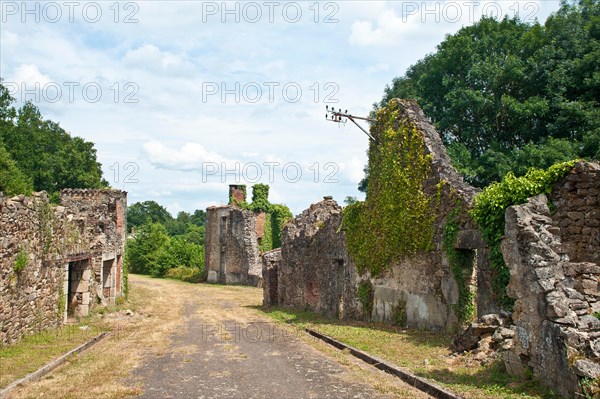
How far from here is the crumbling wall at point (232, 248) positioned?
41375mm

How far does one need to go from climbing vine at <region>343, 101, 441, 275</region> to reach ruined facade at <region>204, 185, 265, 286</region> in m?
22.7

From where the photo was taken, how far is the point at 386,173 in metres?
16.9

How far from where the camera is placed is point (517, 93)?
92.6 ft

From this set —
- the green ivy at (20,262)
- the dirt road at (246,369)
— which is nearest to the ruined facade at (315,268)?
the dirt road at (246,369)

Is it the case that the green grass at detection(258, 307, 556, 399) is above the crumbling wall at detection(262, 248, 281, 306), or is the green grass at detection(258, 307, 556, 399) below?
below

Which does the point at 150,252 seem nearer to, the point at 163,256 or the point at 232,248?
the point at 163,256

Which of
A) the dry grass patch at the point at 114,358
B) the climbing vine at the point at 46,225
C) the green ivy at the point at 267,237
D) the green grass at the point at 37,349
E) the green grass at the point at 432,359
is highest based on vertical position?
the green ivy at the point at 267,237

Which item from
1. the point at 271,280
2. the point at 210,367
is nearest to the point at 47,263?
the point at 210,367

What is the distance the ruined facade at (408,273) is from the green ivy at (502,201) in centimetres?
54

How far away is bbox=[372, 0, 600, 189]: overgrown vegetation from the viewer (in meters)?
24.8

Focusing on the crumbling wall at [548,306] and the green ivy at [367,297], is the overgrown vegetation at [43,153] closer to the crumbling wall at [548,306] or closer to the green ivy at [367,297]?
the green ivy at [367,297]

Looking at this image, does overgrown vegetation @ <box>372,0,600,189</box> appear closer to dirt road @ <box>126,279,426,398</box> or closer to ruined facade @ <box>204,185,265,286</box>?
dirt road @ <box>126,279,426,398</box>

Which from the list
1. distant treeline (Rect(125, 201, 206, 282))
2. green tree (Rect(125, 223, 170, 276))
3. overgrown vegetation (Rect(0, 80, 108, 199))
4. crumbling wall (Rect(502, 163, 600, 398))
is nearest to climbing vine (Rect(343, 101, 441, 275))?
crumbling wall (Rect(502, 163, 600, 398))

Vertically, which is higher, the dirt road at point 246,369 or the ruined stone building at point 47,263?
the ruined stone building at point 47,263
